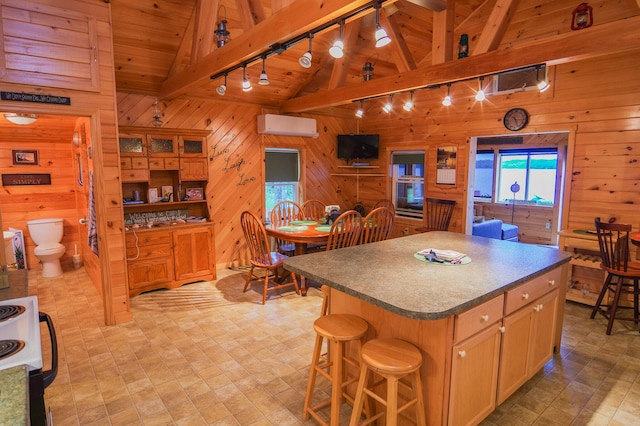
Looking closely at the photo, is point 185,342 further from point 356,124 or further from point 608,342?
point 356,124

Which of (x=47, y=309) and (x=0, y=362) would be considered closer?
(x=0, y=362)

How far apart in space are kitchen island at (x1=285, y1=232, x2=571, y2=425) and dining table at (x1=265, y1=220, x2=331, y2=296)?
1.40 meters

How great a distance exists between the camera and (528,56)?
2.96m

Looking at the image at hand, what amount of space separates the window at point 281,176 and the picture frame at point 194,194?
44.8 inches

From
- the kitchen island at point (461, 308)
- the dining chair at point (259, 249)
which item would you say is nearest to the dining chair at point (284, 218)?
the dining chair at point (259, 249)

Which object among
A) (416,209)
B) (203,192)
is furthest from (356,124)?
(203,192)

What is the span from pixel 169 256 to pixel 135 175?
1077 mm

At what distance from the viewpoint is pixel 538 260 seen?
8.16 feet

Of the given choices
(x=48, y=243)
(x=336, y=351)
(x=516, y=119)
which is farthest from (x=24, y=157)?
(x=516, y=119)

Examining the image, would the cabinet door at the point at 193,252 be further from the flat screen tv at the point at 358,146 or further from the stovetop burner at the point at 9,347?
the stovetop burner at the point at 9,347

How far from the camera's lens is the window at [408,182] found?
614 centimetres

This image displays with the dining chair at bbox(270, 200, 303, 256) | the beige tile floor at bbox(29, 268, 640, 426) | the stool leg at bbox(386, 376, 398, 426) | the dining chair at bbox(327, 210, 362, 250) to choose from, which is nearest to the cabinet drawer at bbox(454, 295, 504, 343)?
the stool leg at bbox(386, 376, 398, 426)

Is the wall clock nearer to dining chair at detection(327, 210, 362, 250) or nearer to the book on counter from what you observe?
dining chair at detection(327, 210, 362, 250)

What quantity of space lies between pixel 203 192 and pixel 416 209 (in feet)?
A: 11.5
